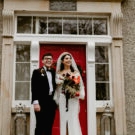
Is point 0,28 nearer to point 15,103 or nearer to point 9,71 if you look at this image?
point 9,71

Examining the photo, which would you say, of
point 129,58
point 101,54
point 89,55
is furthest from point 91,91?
point 129,58

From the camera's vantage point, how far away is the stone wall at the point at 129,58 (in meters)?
7.60

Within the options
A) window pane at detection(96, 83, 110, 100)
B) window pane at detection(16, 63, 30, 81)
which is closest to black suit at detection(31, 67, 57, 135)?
window pane at detection(16, 63, 30, 81)

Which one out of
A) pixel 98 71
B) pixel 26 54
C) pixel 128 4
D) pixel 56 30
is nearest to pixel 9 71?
pixel 26 54

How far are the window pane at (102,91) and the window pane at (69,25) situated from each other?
4.69 ft

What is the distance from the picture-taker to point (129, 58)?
7836 millimetres

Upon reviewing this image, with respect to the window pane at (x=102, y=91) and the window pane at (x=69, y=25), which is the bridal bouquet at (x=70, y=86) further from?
the window pane at (x=69, y=25)

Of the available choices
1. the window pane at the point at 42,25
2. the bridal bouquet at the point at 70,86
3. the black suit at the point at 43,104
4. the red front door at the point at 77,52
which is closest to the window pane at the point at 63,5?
the window pane at the point at 42,25

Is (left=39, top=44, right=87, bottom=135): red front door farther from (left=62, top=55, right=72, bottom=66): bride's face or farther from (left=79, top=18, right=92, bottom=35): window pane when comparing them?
(left=62, top=55, right=72, bottom=66): bride's face

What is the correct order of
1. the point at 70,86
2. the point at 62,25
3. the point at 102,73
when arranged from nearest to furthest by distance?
the point at 70,86 → the point at 102,73 → the point at 62,25

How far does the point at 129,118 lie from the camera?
24.9 feet

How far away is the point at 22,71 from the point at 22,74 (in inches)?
2.8

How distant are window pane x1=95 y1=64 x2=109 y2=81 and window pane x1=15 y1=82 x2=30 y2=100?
5.47 ft

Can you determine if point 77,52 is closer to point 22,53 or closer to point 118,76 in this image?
point 118,76
